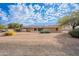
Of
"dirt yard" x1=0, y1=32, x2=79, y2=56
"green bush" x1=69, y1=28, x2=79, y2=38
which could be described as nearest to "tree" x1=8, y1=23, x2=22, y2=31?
"dirt yard" x1=0, y1=32, x2=79, y2=56

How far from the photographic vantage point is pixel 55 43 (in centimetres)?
230

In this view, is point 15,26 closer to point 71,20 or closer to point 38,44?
point 38,44

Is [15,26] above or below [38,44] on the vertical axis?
above

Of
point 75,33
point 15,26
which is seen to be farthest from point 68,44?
point 15,26

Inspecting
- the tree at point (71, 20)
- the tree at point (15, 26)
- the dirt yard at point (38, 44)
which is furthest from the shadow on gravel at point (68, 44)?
the tree at point (15, 26)

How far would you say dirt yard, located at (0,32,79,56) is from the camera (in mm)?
2269

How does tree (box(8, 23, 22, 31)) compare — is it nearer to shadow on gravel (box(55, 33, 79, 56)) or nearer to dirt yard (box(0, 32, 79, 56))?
dirt yard (box(0, 32, 79, 56))

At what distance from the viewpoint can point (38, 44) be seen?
2301 mm

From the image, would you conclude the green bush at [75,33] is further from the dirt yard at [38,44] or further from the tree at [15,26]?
the tree at [15,26]

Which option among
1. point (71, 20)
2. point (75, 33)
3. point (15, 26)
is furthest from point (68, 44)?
point (15, 26)

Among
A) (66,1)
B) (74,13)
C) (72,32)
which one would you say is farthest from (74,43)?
(66,1)

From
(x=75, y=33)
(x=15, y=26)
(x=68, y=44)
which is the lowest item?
(x=68, y=44)

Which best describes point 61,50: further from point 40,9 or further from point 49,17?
point 40,9

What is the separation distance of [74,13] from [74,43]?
16.1 inches
